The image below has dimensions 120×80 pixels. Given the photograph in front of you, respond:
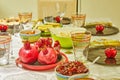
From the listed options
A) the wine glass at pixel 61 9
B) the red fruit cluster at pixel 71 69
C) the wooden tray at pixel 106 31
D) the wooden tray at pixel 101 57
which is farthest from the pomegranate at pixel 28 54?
the wine glass at pixel 61 9

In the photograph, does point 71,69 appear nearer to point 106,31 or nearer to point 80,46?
point 80,46

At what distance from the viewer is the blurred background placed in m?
3.54

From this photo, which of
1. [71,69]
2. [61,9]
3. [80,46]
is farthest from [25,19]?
[71,69]

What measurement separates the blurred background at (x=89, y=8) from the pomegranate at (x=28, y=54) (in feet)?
7.73

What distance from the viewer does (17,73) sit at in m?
1.18

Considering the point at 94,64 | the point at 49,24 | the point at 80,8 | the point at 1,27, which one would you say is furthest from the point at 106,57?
the point at 80,8

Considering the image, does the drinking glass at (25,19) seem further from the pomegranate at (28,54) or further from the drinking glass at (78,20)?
the pomegranate at (28,54)

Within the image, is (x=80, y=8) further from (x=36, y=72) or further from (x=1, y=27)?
(x=36, y=72)

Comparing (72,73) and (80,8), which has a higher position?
(80,8)

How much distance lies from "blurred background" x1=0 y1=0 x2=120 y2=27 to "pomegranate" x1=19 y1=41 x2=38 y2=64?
2355 mm

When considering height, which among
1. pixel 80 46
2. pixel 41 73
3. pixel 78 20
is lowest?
pixel 41 73

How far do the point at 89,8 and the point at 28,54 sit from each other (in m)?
2.52

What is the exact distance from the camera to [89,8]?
3.61 meters

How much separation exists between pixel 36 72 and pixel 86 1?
2.54 metres
